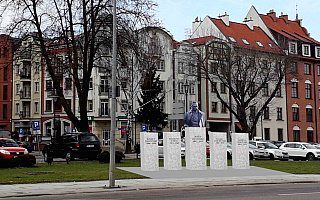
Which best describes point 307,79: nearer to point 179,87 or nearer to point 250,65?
point 179,87

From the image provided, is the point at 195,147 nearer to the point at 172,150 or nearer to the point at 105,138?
the point at 172,150

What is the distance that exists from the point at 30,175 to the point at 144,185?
5.73 meters

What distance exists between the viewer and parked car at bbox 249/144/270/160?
133ft

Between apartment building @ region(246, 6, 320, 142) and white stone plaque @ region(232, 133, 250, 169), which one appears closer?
white stone plaque @ region(232, 133, 250, 169)

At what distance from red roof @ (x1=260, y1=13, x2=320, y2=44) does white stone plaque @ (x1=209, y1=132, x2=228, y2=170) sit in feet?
184

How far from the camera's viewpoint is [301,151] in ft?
145

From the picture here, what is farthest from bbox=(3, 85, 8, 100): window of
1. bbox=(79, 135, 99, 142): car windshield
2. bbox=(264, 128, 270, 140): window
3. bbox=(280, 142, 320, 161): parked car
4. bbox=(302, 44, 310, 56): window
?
bbox=(79, 135, 99, 142): car windshield

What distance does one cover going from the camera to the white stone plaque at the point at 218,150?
2728 cm

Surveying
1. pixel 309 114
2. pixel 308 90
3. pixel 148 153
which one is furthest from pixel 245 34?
pixel 148 153

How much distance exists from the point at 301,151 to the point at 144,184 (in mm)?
26726

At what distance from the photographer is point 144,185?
2000cm

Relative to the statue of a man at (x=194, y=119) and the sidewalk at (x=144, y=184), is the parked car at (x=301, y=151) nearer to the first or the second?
the sidewalk at (x=144, y=184)

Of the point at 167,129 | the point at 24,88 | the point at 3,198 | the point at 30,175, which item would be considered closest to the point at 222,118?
the point at 167,129

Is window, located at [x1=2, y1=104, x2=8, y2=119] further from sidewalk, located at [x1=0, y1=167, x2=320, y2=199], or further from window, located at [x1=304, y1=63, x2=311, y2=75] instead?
sidewalk, located at [x1=0, y1=167, x2=320, y2=199]
